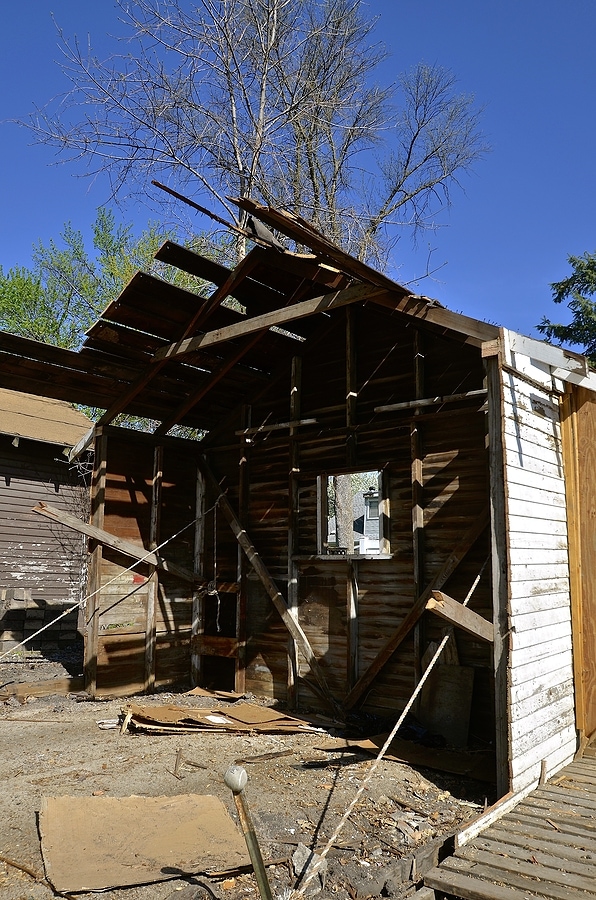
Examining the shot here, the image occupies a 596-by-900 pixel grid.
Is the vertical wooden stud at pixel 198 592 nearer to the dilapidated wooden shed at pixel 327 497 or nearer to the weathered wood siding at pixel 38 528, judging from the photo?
the dilapidated wooden shed at pixel 327 497

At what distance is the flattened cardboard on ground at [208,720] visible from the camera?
782 cm

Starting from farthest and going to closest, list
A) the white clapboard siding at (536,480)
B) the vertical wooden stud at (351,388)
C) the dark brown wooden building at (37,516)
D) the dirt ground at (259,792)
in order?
the dark brown wooden building at (37,516), the vertical wooden stud at (351,388), the white clapboard siding at (536,480), the dirt ground at (259,792)

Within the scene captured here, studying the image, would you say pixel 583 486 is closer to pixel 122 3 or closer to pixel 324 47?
pixel 122 3

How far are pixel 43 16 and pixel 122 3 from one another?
7.24 feet

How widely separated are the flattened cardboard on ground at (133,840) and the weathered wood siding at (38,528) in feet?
32.9

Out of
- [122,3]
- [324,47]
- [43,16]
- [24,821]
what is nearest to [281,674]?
[24,821]

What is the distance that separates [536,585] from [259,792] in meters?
3.13

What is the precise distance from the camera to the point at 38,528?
15.2m

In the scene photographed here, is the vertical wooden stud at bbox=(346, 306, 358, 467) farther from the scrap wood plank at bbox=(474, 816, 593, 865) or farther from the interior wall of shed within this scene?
the scrap wood plank at bbox=(474, 816, 593, 865)

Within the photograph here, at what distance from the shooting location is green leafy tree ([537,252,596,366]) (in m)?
26.7

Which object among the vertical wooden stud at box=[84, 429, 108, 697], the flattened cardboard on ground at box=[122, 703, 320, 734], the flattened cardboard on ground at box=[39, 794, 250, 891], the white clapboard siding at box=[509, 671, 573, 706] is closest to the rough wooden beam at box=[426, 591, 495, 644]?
the white clapboard siding at box=[509, 671, 573, 706]

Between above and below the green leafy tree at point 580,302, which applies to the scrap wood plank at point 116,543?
below

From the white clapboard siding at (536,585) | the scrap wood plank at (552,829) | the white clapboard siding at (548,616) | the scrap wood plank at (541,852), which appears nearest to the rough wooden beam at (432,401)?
the white clapboard siding at (536,585)

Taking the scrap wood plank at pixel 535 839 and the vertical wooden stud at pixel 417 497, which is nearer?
the scrap wood plank at pixel 535 839
